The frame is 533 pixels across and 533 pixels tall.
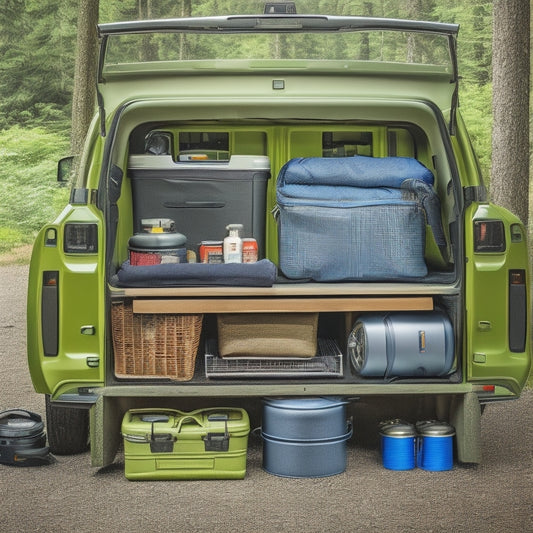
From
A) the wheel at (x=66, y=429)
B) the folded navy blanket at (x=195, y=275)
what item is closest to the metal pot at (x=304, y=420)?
the folded navy blanket at (x=195, y=275)

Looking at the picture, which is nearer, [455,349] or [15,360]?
[455,349]

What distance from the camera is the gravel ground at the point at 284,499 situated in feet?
14.1

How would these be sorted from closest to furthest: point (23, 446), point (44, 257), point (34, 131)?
point (44, 257) → point (23, 446) → point (34, 131)

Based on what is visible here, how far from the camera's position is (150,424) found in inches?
202

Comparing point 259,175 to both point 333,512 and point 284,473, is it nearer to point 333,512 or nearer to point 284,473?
point 284,473

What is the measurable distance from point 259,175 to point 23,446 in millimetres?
1992

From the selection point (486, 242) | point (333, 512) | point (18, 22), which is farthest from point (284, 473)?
point (18, 22)

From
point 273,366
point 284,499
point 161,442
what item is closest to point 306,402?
point 273,366

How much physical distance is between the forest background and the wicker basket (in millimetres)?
18675

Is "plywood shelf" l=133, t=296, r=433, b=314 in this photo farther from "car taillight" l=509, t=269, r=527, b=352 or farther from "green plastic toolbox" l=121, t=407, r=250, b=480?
"green plastic toolbox" l=121, t=407, r=250, b=480

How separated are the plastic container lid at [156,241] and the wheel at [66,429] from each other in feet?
3.13

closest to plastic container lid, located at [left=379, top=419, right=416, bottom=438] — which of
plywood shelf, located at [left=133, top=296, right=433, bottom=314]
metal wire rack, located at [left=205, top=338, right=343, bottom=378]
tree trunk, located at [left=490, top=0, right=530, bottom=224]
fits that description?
metal wire rack, located at [left=205, top=338, right=343, bottom=378]

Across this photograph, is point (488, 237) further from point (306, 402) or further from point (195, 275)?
point (195, 275)

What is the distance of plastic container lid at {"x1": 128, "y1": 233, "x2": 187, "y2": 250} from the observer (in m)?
5.57
